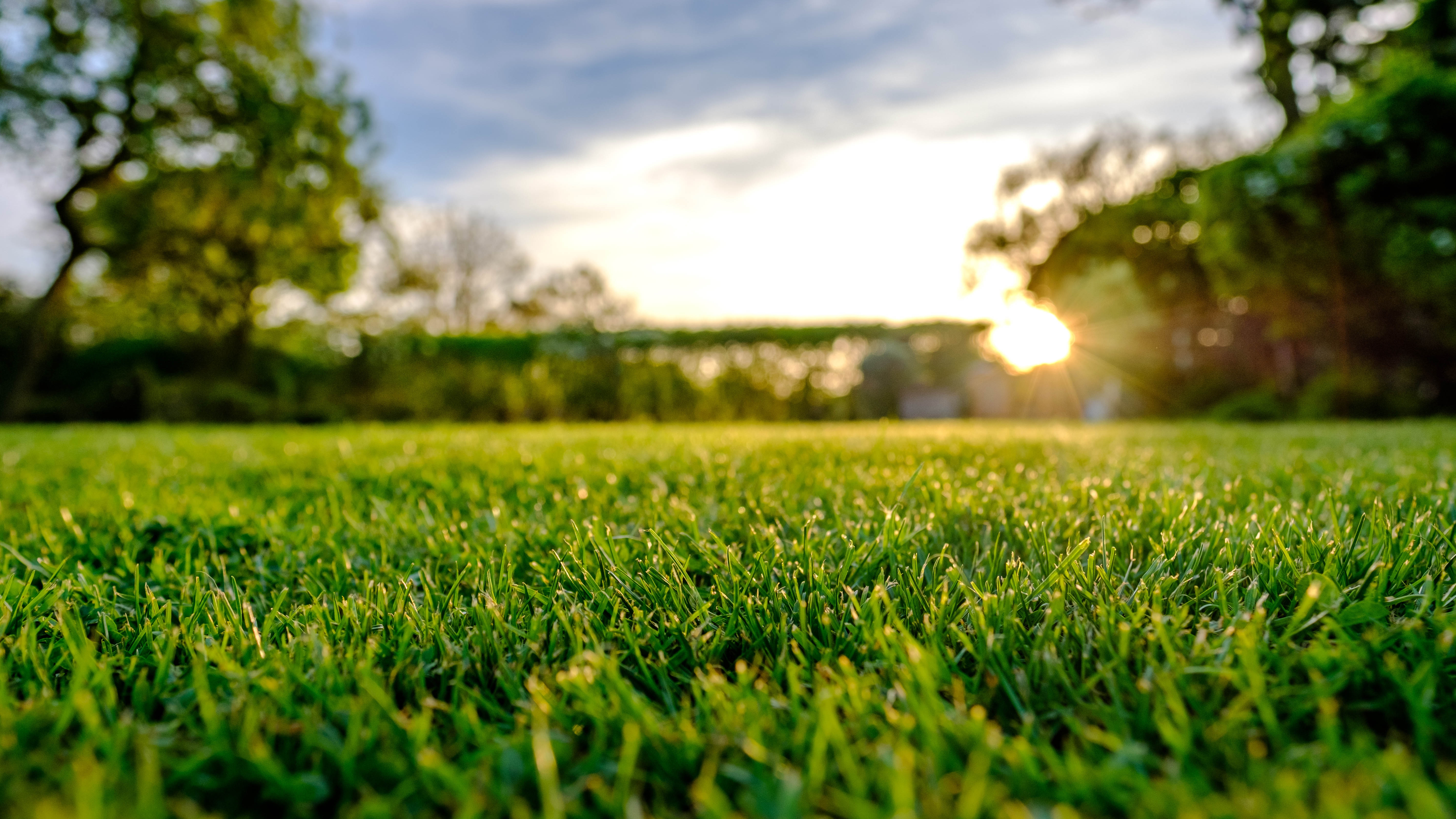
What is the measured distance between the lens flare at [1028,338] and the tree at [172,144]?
13097mm

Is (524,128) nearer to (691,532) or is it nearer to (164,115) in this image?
(164,115)

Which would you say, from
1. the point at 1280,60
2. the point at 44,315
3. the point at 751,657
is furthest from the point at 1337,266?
the point at 44,315

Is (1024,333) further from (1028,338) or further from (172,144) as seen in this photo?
(172,144)

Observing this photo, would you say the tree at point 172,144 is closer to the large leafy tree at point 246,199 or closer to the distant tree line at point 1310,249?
the large leafy tree at point 246,199

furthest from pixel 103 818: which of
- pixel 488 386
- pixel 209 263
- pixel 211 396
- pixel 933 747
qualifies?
pixel 209 263

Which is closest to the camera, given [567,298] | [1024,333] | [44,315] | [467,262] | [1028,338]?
[44,315]

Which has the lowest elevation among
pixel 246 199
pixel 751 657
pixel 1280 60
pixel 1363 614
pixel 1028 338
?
pixel 751 657

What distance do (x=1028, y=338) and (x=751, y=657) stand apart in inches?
628

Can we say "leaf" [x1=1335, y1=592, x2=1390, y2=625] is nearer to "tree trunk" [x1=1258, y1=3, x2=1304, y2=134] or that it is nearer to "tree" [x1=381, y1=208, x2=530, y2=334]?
"tree trunk" [x1=1258, y1=3, x2=1304, y2=134]

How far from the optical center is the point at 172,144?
515 inches

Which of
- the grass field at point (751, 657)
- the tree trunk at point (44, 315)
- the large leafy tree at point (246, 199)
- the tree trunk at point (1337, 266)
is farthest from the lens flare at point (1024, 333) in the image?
the tree trunk at point (44, 315)

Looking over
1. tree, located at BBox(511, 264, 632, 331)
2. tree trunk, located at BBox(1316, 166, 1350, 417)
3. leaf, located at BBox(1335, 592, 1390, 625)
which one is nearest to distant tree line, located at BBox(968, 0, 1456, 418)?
tree trunk, located at BBox(1316, 166, 1350, 417)

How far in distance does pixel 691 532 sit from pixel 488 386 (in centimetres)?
1023

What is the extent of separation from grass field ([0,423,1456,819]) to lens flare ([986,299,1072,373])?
13327mm
